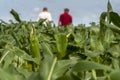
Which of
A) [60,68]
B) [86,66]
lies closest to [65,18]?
[60,68]

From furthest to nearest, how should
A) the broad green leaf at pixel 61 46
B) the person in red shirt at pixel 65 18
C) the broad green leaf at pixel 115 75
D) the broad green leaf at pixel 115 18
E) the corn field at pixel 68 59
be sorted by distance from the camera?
1. the person in red shirt at pixel 65 18
2. the broad green leaf at pixel 115 18
3. the broad green leaf at pixel 61 46
4. the corn field at pixel 68 59
5. the broad green leaf at pixel 115 75

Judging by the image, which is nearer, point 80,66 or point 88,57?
point 80,66

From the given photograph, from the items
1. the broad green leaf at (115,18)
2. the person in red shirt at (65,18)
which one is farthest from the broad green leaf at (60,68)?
the person in red shirt at (65,18)

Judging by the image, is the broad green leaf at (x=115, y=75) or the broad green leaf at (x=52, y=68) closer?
the broad green leaf at (x=115, y=75)

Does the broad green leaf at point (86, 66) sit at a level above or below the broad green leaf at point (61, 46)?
below

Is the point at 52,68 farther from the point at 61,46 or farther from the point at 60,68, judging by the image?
the point at 61,46

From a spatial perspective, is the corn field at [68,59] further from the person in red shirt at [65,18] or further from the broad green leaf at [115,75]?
the person in red shirt at [65,18]

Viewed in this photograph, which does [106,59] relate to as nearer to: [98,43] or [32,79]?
[98,43]

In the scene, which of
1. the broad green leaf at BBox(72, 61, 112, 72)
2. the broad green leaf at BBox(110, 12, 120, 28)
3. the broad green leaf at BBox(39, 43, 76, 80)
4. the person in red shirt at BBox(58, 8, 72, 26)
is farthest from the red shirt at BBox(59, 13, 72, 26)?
the broad green leaf at BBox(72, 61, 112, 72)

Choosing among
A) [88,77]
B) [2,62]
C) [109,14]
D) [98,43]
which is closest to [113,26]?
[109,14]

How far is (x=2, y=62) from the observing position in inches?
65.2

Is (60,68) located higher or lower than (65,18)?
higher

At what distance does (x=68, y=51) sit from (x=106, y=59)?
136 millimetres

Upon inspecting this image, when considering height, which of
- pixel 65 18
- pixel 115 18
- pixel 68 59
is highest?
pixel 115 18
